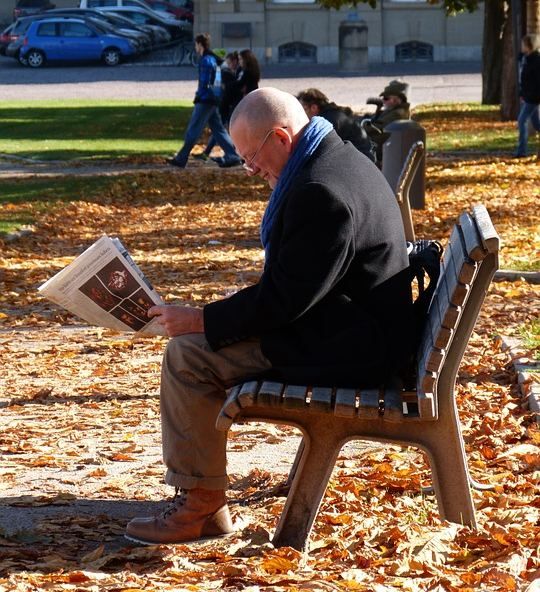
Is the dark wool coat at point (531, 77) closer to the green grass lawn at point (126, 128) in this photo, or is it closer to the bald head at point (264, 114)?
the green grass lawn at point (126, 128)

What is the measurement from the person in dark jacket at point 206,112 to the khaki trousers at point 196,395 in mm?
16038

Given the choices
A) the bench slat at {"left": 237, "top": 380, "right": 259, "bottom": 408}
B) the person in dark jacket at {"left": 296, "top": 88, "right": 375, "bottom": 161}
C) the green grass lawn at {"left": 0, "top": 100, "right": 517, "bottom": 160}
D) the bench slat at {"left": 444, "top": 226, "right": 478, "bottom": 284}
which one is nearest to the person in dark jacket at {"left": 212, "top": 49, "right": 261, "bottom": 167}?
the green grass lawn at {"left": 0, "top": 100, "right": 517, "bottom": 160}

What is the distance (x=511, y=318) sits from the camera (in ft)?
Answer: 29.2

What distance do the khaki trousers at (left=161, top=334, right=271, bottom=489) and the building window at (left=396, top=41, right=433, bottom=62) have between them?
1982 inches

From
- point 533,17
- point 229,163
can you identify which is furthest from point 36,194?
point 533,17

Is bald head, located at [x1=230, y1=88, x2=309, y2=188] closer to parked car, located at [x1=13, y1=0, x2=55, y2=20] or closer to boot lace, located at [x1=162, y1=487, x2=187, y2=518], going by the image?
boot lace, located at [x1=162, y1=487, x2=187, y2=518]

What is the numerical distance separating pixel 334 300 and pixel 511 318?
4.54m

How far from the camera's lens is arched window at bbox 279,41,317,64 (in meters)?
54.2

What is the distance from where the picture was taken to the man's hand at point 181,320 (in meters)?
4.71

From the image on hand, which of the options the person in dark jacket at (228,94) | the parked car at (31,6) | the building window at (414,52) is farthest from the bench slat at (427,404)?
the parked car at (31,6)

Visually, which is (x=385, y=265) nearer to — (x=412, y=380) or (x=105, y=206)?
(x=412, y=380)

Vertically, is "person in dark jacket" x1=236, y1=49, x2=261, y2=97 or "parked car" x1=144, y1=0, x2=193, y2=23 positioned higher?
"parked car" x1=144, y1=0, x2=193, y2=23

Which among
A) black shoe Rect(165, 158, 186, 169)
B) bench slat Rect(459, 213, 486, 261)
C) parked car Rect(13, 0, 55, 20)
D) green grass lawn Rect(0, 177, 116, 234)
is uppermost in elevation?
parked car Rect(13, 0, 55, 20)

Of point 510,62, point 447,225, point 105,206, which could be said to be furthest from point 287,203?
point 510,62
